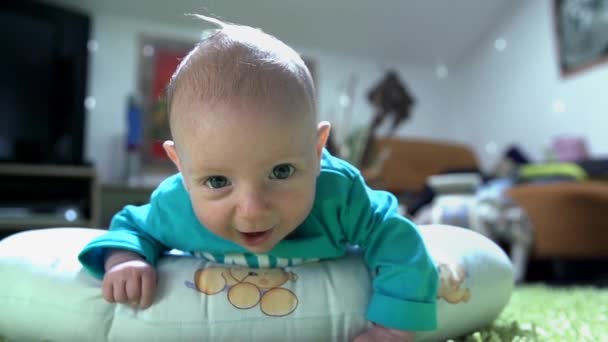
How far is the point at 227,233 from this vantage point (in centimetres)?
55

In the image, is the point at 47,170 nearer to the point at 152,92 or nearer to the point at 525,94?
the point at 152,92

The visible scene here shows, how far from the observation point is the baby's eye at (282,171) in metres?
0.53

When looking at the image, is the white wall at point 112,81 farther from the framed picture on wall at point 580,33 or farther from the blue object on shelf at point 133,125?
the framed picture on wall at point 580,33

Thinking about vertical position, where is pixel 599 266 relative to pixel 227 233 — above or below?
below

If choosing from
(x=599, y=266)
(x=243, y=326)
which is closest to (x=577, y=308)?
(x=243, y=326)

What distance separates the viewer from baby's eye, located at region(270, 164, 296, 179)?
1.73 feet

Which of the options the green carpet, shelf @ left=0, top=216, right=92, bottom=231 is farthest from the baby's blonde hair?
shelf @ left=0, top=216, right=92, bottom=231

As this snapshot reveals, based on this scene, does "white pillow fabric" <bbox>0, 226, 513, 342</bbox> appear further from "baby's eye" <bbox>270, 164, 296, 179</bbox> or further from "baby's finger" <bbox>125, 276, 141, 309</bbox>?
"baby's eye" <bbox>270, 164, 296, 179</bbox>

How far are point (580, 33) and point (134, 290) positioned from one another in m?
3.04

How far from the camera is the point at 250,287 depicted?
62 cm

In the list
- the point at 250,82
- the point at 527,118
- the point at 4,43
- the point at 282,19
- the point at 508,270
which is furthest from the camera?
the point at 527,118

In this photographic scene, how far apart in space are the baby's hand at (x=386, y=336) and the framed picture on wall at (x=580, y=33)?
8.98 feet

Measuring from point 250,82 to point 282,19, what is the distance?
2.67 metres

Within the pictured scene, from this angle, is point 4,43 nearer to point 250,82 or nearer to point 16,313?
point 16,313
